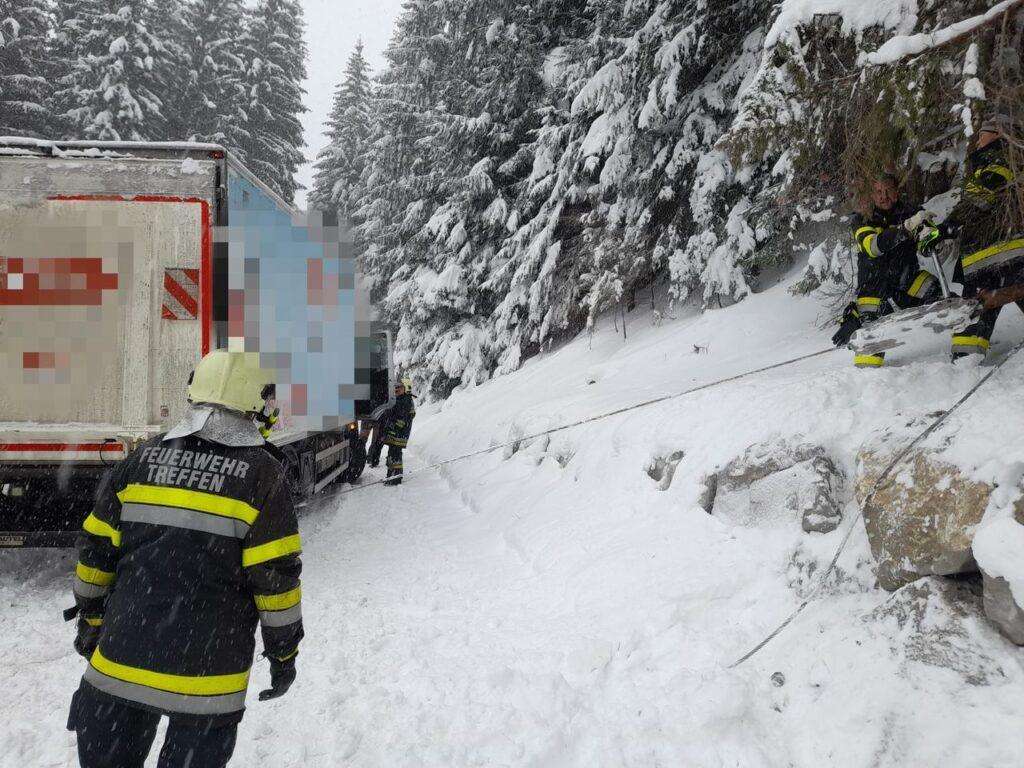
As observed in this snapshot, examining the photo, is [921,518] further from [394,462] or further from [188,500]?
[394,462]

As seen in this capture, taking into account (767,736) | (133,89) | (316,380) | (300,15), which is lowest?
(767,736)

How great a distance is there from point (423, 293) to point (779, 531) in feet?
44.0

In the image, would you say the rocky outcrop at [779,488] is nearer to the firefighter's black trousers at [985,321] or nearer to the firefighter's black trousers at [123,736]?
the firefighter's black trousers at [985,321]

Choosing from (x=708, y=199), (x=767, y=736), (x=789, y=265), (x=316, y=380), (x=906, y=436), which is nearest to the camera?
(x=767, y=736)

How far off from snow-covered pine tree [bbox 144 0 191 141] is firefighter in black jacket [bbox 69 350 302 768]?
933 inches

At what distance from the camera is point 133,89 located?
64.4 feet

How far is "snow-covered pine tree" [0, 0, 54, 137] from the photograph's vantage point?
17.9m

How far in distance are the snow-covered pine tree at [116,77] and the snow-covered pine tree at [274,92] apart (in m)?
3.64

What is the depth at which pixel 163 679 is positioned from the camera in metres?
1.82

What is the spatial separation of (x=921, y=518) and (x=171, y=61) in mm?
26260

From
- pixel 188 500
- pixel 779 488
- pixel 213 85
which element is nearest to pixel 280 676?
pixel 188 500

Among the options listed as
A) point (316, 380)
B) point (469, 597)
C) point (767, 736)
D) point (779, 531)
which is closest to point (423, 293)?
point (316, 380)

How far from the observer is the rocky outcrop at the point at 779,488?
11.1ft

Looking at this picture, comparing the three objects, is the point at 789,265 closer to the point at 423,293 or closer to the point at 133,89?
the point at 423,293
